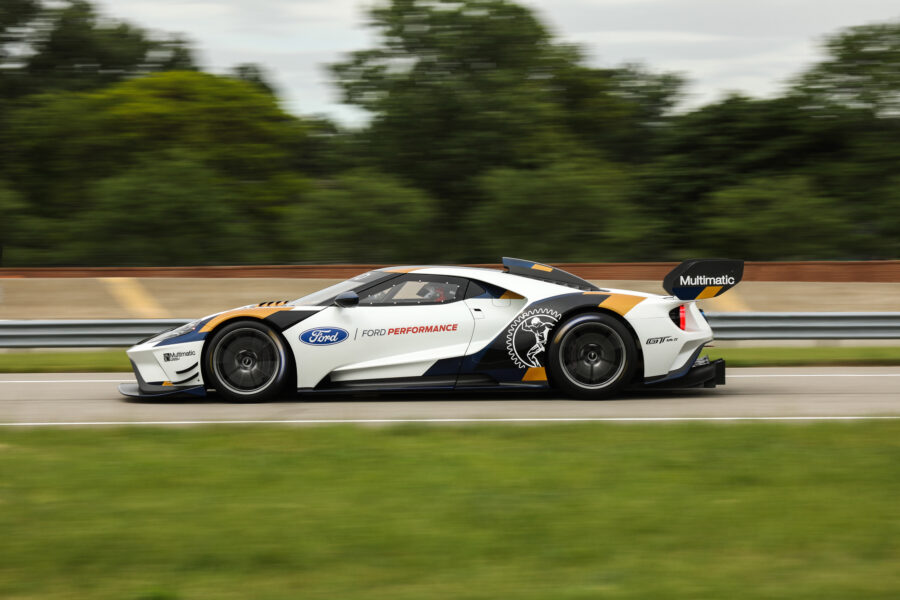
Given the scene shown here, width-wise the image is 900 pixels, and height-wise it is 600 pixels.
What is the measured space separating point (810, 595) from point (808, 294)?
15.8 metres

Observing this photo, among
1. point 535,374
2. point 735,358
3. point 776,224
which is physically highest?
point 776,224

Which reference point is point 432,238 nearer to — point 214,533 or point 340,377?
point 340,377

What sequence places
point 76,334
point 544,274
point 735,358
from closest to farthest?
point 544,274
point 735,358
point 76,334

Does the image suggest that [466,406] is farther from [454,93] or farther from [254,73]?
[254,73]

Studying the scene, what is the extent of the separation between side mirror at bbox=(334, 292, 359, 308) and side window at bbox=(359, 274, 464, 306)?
3.9 inches

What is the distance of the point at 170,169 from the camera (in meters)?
25.3

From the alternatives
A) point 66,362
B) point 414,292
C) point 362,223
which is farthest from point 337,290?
point 362,223

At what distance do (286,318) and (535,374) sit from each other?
212 cm

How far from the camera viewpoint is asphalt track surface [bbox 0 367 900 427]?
292 inches

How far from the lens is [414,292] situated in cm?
853

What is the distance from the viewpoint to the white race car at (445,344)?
831 centimetres

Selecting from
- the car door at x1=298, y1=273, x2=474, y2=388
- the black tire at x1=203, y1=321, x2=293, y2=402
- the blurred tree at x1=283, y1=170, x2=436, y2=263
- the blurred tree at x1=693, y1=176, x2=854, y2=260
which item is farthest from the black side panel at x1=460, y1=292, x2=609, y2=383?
the blurred tree at x1=693, y1=176, x2=854, y2=260

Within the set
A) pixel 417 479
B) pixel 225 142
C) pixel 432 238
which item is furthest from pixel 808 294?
pixel 225 142

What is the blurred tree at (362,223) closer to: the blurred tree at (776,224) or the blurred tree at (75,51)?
the blurred tree at (776,224)
